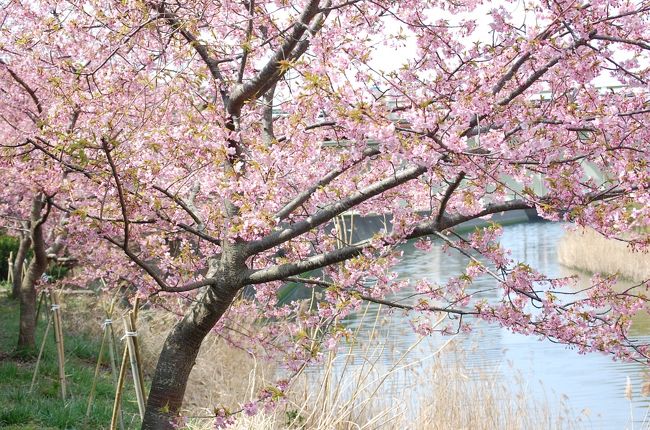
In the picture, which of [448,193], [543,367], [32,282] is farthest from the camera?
[543,367]

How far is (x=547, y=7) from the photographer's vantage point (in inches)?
169

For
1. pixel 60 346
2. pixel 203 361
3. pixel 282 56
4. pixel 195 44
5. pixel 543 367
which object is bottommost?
pixel 543 367

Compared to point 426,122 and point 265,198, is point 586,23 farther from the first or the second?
point 265,198

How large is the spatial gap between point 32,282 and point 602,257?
1715 cm

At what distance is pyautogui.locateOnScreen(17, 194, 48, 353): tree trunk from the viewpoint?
9109mm

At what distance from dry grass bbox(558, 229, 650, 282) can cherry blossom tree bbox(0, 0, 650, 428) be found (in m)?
14.9

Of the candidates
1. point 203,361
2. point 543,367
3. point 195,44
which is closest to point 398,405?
point 195,44

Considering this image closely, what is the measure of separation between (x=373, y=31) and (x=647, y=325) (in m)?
12.6

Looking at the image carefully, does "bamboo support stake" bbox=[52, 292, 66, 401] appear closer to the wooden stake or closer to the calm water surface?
the wooden stake

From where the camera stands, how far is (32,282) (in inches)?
372

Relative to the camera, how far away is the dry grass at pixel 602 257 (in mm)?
21047

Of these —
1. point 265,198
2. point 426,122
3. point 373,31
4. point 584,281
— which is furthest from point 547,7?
point 584,281

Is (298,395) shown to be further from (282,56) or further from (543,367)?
(543,367)

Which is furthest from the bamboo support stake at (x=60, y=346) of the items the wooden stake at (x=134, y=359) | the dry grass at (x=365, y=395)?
the wooden stake at (x=134, y=359)
